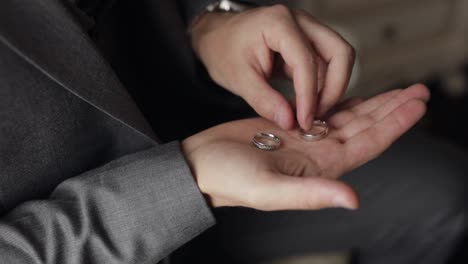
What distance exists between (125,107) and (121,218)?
0.57ft

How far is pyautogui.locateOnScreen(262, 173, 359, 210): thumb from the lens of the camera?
0.57 metres

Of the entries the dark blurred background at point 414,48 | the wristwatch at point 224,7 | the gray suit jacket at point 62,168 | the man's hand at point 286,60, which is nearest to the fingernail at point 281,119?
the man's hand at point 286,60

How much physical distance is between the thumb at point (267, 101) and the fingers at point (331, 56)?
0.29ft

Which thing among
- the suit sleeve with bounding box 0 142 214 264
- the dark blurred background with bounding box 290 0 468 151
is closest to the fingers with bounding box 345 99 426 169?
the suit sleeve with bounding box 0 142 214 264

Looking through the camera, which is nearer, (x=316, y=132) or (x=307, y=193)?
(x=307, y=193)

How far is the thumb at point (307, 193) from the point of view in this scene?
57cm

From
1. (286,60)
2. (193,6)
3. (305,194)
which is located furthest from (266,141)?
(193,6)

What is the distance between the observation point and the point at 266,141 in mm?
833

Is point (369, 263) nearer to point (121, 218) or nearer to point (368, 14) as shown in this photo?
point (121, 218)

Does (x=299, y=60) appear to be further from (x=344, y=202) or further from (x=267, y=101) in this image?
(x=344, y=202)

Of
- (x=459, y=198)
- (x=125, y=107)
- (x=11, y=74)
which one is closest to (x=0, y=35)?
(x=11, y=74)

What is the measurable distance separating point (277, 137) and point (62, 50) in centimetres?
38

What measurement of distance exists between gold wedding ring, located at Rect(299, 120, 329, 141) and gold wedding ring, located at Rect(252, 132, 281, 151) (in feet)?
0.15

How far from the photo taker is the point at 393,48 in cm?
254
